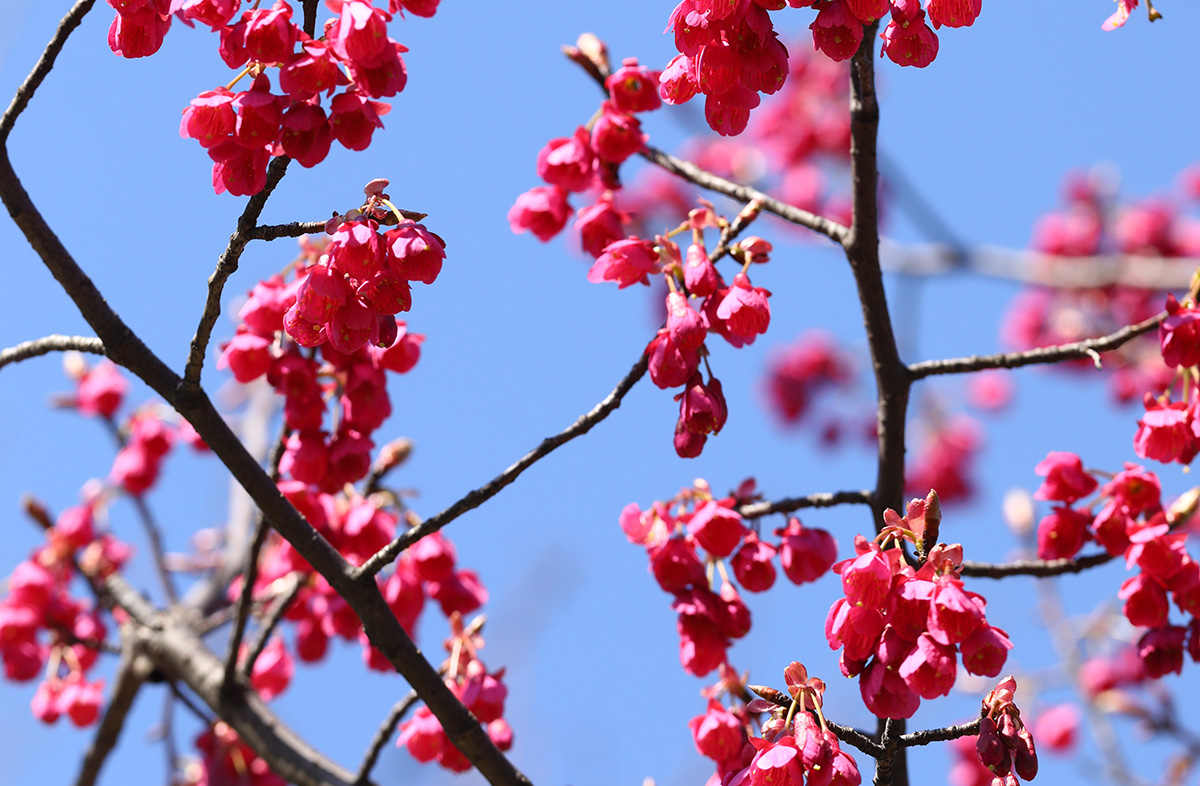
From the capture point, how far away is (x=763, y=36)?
64.2 inches

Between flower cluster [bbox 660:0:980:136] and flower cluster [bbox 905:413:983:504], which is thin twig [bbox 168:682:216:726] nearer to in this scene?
flower cluster [bbox 660:0:980:136]

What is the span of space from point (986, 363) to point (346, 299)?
1363 millimetres

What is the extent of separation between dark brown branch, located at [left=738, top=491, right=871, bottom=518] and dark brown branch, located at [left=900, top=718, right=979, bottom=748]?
2.68ft

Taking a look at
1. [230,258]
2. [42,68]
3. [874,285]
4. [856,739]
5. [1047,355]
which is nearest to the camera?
[856,739]

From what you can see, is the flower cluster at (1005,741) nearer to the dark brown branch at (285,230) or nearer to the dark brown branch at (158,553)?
the dark brown branch at (285,230)

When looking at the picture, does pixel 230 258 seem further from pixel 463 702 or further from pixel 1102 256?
pixel 1102 256

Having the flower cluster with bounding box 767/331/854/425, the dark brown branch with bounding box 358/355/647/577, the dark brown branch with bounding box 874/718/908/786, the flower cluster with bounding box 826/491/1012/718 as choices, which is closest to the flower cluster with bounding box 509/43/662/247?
the dark brown branch with bounding box 358/355/647/577

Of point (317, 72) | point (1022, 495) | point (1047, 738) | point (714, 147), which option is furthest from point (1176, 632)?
point (714, 147)

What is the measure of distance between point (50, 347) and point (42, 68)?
1.69 feet

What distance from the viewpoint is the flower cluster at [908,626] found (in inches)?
57.2

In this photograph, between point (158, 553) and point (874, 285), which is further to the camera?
point (158, 553)

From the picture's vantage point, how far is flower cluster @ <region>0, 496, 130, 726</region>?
140 inches

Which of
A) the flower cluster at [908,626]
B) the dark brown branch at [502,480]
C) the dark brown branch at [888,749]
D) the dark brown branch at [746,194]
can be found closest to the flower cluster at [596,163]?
the dark brown branch at [746,194]

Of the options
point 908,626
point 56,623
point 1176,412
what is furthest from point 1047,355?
point 56,623
